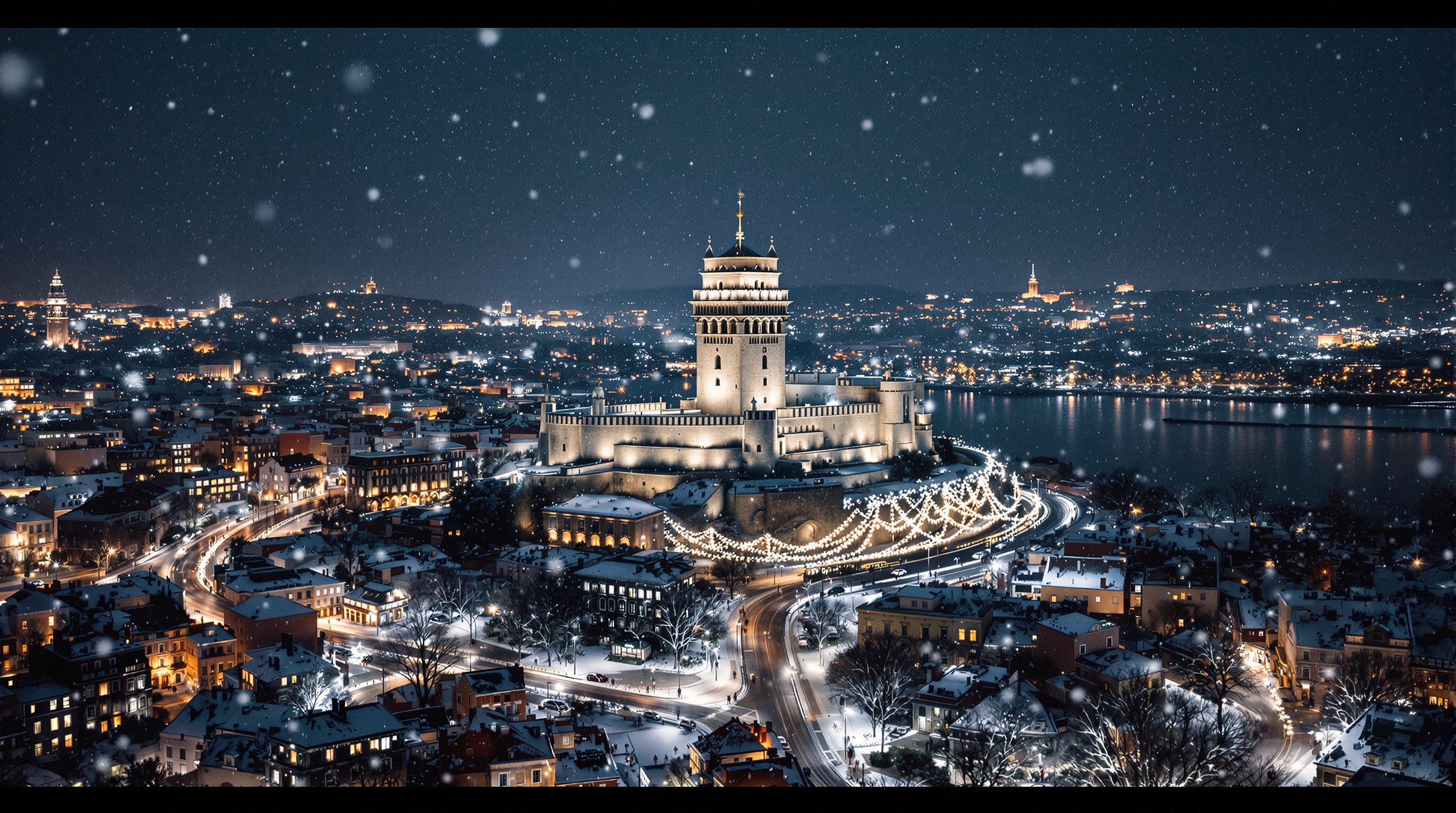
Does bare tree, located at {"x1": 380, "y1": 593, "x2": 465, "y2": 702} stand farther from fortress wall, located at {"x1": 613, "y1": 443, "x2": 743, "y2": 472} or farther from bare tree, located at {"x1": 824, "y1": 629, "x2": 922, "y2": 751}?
fortress wall, located at {"x1": 613, "y1": 443, "x2": 743, "y2": 472}

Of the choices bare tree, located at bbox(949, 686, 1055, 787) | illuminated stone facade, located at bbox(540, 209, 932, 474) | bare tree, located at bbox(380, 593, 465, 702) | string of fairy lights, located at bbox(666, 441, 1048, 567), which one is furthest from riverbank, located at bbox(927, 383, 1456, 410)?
bare tree, located at bbox(380, 593, 465, 702)

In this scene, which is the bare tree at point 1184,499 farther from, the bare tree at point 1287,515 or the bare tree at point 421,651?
the bare tree at point 421,651

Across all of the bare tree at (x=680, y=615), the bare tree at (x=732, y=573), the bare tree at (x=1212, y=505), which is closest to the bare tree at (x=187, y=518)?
the bare tree at (x=732, y=573)

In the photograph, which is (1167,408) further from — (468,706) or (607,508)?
(468,706)

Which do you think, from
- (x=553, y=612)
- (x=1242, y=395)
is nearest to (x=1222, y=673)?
(x=553, y=612)

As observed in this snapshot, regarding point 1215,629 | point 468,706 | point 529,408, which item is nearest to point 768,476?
point 1215,629

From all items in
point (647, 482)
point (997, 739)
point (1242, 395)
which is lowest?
point (997, 739)

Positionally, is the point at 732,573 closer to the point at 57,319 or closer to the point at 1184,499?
the point at 1184,499
